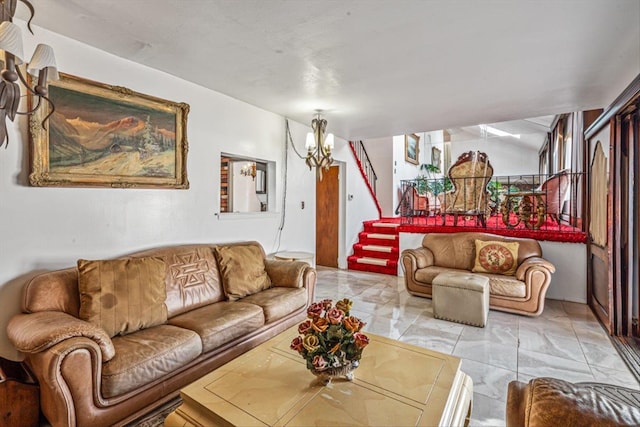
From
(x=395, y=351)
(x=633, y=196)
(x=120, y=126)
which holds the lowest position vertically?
(x=395, y=351)

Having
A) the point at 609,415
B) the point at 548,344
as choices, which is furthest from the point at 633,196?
the point at 609,415

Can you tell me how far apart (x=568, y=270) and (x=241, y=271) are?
4.33 metres

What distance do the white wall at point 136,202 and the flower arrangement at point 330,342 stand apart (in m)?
2.03

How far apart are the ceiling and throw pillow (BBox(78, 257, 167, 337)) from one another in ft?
5.20

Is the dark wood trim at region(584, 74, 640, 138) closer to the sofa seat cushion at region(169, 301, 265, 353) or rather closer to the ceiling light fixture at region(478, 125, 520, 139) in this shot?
the sofa seat cushion at region(169, 301, 265, 353)

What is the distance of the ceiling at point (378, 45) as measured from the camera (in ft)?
6.45

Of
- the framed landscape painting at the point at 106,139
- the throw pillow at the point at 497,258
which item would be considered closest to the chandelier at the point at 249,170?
the framed landscape painting at the point at 106,139

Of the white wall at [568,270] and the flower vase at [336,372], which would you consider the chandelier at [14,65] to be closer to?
the flower vase at [336,372]

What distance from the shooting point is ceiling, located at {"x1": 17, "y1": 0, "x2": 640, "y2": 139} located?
6.45 ft

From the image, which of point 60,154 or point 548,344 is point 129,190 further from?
point 548,344

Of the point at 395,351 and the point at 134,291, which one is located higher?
the point at 134,291

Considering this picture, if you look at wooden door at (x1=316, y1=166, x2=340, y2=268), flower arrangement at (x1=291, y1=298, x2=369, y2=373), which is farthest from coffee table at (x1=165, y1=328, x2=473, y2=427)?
wooden door at (x1=316, y1=166, x2=340, y2=268)

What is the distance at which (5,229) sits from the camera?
2.06 metres

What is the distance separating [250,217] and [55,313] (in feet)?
7.46
